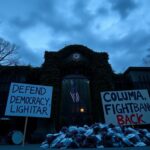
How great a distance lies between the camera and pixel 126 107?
6840 millimetres

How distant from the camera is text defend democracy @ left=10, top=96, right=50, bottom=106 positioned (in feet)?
20.5

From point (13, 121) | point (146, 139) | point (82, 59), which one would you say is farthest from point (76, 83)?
point (146, 139)

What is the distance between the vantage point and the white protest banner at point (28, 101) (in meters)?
6.15

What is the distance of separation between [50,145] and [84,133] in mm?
1214

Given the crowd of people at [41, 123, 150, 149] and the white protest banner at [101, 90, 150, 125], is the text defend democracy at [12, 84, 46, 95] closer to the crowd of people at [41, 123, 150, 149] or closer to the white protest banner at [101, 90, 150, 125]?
the crowd of people at [41, 123, 150, 149]

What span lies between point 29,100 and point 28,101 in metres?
0.05

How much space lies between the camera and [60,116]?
14.4 m

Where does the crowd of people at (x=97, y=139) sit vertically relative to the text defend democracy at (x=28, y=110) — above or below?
below

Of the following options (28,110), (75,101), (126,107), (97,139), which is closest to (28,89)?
(28,110)

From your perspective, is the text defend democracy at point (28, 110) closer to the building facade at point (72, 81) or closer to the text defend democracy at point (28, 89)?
the text defend democracy at point (28, 89)

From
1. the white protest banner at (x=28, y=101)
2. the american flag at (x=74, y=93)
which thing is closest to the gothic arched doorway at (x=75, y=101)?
the american flag at (x=74, y=93)

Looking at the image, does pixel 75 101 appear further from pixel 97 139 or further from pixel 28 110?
pixel 97 139

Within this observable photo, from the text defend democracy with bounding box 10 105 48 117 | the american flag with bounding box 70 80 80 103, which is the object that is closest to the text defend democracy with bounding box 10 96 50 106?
the text defend democracy with bounding box 10 105 48 117

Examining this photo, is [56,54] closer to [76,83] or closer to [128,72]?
[76,83]
